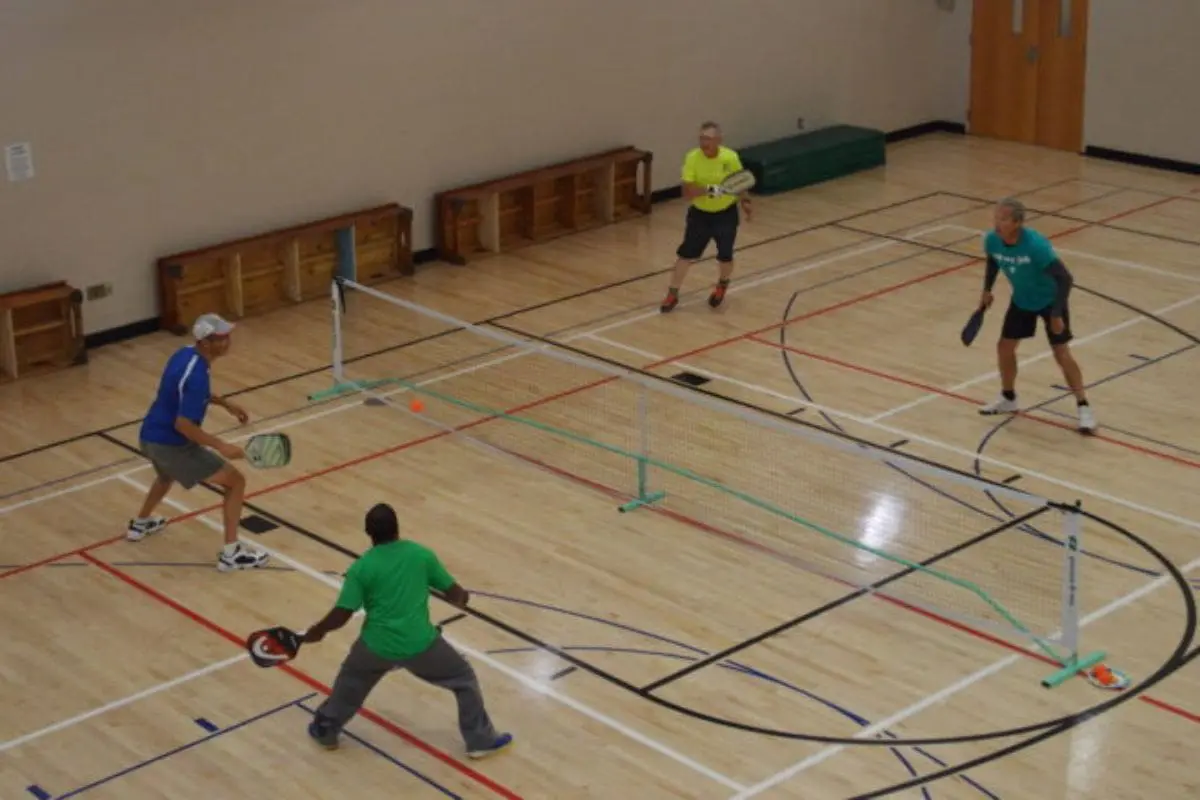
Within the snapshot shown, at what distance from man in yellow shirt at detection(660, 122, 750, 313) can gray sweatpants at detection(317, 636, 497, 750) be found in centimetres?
901

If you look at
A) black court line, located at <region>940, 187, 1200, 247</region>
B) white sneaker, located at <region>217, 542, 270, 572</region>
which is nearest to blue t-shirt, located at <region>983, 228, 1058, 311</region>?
white sneaker, located at <region>217, 542, 270, 572</region>

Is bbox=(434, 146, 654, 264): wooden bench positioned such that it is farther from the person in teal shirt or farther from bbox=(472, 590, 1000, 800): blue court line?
bbox=(472, 590, 1000, 800): blue court line

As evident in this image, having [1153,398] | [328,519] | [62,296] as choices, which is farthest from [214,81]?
[1153,398]

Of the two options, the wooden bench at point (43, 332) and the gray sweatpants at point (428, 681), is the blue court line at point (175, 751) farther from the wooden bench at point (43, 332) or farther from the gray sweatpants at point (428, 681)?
the wooden bench at point (43, 332)

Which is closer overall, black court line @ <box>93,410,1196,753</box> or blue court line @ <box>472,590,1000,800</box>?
blue court line @ <box>472,590,1000,800</box>

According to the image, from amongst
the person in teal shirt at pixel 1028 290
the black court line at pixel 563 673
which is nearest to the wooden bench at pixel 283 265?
the person in teal shirt at pixel 1028 290

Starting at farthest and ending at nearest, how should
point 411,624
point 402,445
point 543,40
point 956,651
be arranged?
point 543,40
point 402,445
point 956,651
point 411,624

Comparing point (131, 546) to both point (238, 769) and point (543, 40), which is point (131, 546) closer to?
point (238, 769)

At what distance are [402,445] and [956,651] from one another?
221 inches

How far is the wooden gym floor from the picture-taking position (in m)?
11.3

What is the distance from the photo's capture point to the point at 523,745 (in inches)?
448

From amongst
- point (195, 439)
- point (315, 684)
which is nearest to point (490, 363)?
point (195, 439)

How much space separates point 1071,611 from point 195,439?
6036mm

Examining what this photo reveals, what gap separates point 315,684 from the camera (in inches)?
478
